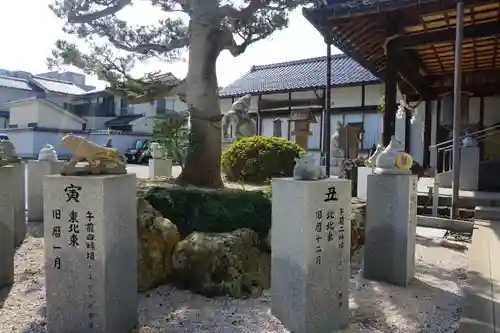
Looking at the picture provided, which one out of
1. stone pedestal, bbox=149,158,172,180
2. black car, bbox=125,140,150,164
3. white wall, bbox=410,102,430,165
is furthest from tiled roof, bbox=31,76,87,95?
white wall, bbox=410,102,430,165

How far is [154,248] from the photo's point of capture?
421 cm

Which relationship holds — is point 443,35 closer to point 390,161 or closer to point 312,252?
point 390,161

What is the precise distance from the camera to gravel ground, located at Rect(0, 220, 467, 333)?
3.30 m

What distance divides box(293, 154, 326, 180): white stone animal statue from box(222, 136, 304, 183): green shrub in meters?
5.67

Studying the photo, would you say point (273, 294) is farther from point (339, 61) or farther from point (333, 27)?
point (339, 61)

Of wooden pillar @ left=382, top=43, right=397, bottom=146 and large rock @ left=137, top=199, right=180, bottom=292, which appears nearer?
large rock @ left=137, top=199, right=180, bottom=292

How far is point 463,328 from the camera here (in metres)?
3.14

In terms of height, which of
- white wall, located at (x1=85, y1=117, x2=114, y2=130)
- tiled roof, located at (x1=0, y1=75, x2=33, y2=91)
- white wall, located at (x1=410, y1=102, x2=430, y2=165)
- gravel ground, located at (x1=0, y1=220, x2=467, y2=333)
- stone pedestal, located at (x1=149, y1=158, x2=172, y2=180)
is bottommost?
gravel ground, located at (x1=0, y1=220, x2=467, y2=333)

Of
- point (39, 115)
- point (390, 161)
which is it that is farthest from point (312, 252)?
point (39, 115)

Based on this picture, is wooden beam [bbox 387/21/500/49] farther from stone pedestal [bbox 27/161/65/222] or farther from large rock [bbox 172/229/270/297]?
stone pedestal [bbox 27/161/65/222]

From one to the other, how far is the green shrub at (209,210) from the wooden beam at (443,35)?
4.92 meters

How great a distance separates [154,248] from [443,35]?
263 inches

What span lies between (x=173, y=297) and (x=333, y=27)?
19.4 feet

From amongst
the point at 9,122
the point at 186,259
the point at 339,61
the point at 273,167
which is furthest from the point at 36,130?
the point at 186,259
